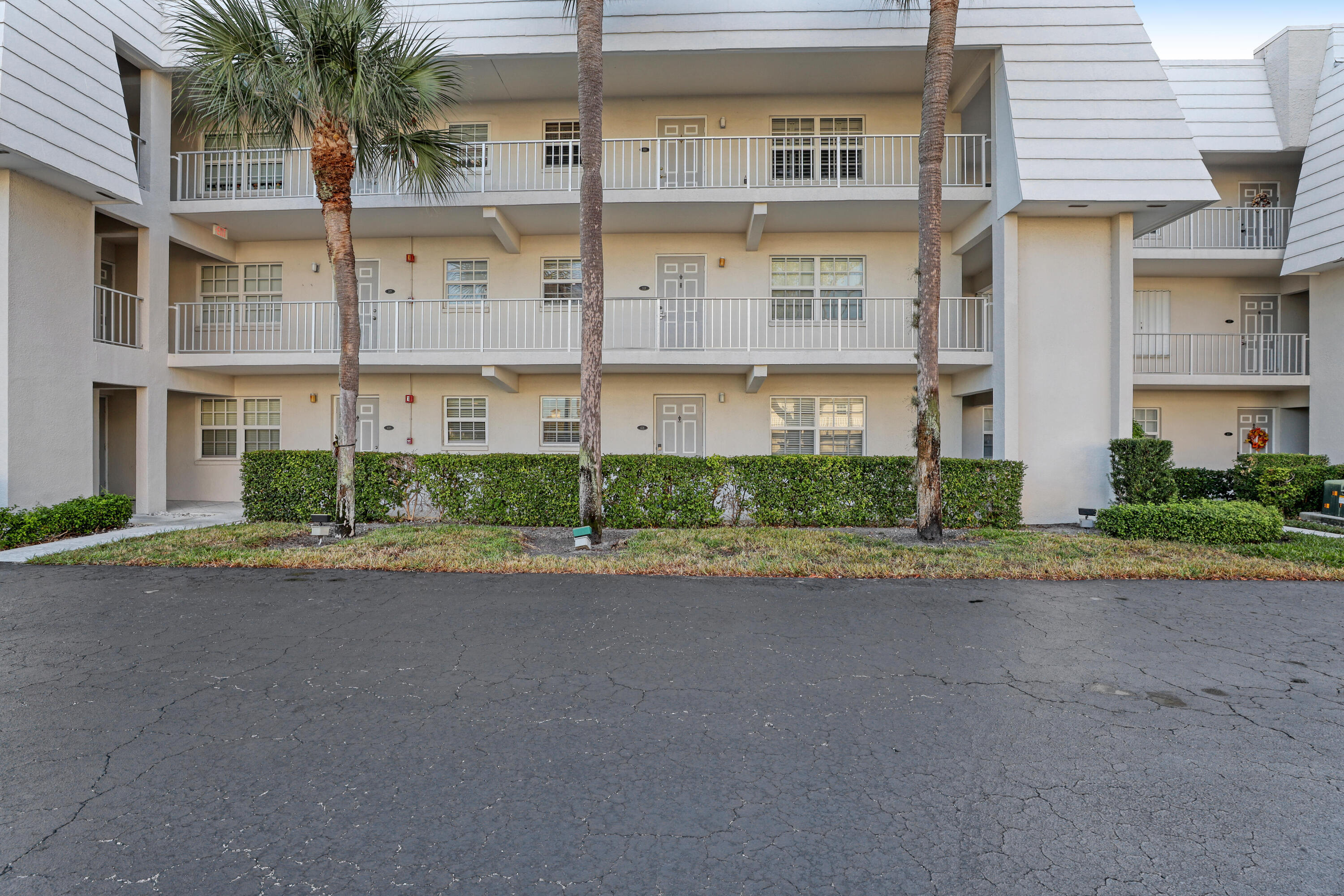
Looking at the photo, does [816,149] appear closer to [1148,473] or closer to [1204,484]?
[1148,473]

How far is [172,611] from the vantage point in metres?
6.37

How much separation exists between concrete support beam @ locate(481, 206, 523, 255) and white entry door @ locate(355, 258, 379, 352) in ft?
9.45

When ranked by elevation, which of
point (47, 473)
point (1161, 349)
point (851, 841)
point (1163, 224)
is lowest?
point (851, 841)

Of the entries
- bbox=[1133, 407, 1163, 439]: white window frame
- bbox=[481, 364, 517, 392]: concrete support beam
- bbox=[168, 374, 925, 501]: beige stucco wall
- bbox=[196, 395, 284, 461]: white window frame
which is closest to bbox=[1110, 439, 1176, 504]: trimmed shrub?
bbox=[168, 374, 925, 501]: beige stucco wall

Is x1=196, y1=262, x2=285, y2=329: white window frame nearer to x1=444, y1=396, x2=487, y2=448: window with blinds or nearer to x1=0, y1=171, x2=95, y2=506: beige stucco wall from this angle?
x1=0, y1=171, x2=95, y2=506: beige stucco wall

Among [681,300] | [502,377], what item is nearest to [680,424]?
[681,300]

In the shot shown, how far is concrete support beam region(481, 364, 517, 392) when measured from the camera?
535 inches

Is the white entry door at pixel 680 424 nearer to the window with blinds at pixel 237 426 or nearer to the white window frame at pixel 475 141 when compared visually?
the white window frame at pixel 475 141

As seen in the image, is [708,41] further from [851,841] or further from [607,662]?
[851,841]

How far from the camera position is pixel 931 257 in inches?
401

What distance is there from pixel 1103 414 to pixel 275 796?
14.0m

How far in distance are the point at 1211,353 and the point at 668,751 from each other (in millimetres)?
18483

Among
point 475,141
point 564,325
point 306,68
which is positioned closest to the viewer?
point 306,68

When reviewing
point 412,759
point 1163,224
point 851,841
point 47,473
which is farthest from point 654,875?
point 1163,224
